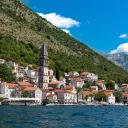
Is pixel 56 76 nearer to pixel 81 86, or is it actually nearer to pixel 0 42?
pixel 81 86

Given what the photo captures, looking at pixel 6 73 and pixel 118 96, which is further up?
pixel 6 73

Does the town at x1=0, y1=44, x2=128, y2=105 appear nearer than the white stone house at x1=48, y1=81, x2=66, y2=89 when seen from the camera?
Yes

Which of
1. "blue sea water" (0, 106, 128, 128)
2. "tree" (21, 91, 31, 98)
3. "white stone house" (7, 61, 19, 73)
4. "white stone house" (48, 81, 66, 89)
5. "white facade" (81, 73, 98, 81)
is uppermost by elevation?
"white stone house" (7, 61, 19, 73)

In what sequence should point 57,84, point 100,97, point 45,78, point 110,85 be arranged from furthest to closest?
1. point 110,85
2. point 100,97
3. point 57,84
4. point 45,78

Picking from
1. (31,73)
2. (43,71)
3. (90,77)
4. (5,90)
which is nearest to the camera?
(5,90)

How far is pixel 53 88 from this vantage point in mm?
140250

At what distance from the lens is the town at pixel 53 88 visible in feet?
393

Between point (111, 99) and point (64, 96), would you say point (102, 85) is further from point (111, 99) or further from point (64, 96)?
point (64, 96)

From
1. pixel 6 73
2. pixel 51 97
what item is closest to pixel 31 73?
pixel 6 73

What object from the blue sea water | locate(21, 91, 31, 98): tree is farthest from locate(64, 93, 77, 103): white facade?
the blue sea water

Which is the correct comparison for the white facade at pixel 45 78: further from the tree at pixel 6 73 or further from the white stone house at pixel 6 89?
the white stone house at pixel 6 89

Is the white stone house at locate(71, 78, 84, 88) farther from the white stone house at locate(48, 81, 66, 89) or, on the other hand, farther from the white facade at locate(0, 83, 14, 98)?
the white facade at locate(0, 83, 14, 98)

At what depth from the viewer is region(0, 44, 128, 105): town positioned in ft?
393

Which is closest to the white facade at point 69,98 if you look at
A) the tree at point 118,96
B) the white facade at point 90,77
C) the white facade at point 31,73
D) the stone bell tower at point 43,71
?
the stone bell tower at point 43,71
